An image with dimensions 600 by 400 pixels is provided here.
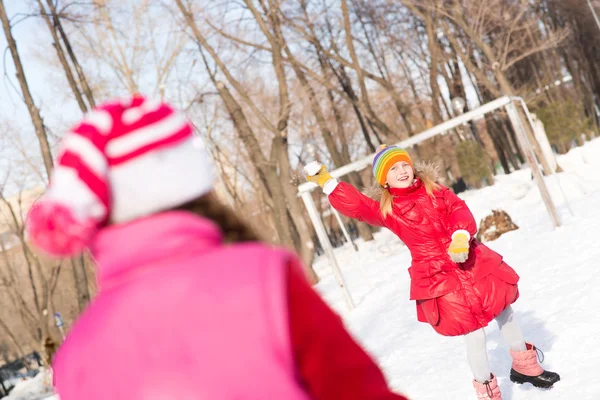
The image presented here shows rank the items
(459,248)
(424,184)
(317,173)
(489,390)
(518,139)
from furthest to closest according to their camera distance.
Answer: (518,139) → (317,173) → (424,184) → (489,390) → (459,248)

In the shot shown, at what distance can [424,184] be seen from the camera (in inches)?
168

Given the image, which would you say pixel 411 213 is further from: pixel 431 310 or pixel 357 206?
pixel 431 310

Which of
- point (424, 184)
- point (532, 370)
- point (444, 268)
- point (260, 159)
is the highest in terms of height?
point (260, 159)

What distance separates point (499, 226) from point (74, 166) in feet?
35.9

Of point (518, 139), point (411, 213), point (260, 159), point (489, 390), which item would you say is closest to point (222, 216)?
point (411, 213)

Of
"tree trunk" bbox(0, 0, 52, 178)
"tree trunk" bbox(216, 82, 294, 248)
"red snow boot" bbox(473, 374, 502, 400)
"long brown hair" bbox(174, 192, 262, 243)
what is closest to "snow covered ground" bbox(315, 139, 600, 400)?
"red snow boot" bbox(473, 374, 502, 400)

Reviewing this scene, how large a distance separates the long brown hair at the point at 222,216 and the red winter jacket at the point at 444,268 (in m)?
2.91

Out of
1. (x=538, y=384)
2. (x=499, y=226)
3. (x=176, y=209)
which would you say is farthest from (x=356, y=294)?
(x=176, y=209)

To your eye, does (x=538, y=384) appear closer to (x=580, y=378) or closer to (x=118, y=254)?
(x=580, y=378)

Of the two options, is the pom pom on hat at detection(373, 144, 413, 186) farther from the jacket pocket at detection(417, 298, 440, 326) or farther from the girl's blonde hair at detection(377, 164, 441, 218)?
the jacket pocket at detection(417, 298, 440, 326)

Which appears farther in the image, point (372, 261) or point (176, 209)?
point (372, 261)

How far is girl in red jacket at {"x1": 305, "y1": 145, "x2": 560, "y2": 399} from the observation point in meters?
4.12

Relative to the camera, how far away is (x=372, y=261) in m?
16.9

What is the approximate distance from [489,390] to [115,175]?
340cm
